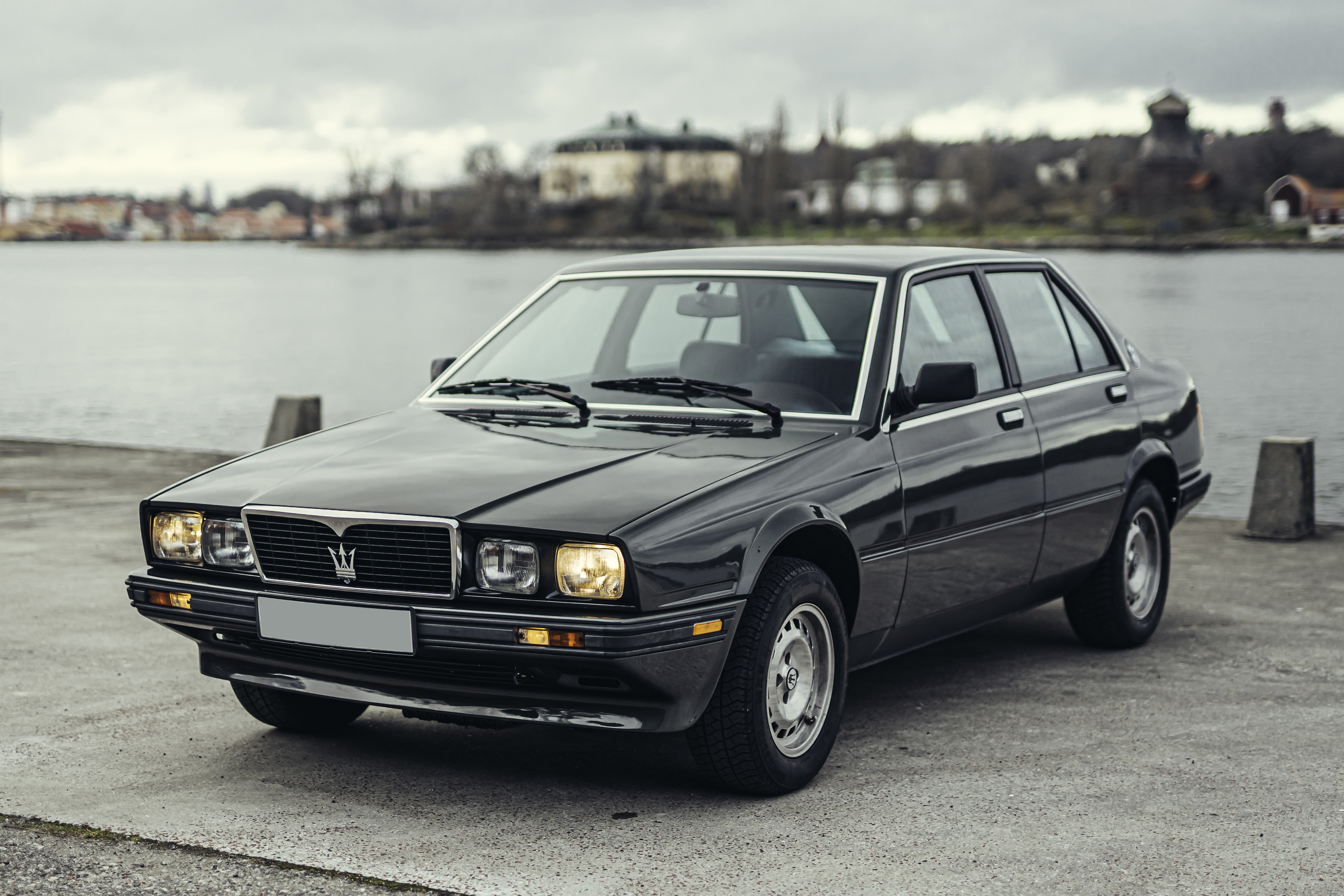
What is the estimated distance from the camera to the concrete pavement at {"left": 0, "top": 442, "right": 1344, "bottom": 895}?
3.95m

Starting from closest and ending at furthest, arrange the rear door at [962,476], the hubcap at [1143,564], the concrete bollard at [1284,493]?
the rear door at [962,476] < the hubcap at [1143,564] < the concrete bollard at [1284,493]

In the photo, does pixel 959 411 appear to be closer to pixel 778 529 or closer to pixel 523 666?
pixel 778 529

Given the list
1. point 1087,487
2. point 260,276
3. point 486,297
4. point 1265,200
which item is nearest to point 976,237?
point 1265,200

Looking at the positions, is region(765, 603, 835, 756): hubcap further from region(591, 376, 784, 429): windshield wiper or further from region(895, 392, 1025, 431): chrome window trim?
region(895, 392, 1025, 431): chrome window trim

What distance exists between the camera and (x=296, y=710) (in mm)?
5137

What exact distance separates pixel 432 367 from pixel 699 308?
1.15 m

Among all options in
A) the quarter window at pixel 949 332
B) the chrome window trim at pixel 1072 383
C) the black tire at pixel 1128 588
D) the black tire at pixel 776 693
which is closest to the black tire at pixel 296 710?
the black tire at pixel 776 693

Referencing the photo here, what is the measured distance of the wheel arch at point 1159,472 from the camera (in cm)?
→ 664

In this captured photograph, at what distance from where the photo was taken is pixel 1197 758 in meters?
5.00

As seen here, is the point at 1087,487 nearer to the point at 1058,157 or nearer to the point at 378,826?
the point at 378,826

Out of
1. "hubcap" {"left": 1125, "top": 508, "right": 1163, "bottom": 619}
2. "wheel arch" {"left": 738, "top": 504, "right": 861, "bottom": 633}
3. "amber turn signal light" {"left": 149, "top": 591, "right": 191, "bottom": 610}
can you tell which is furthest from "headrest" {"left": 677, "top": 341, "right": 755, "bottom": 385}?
"hubcap" {"left": 1125, "top": 508, "right": 1163, "bottom": 619}

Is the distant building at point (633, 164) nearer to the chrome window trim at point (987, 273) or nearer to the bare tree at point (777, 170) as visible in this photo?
the bare tree at point (777, 170)

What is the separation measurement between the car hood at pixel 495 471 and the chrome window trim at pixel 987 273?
0.39 m

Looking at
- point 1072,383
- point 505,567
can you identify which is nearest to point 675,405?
point 505,567
